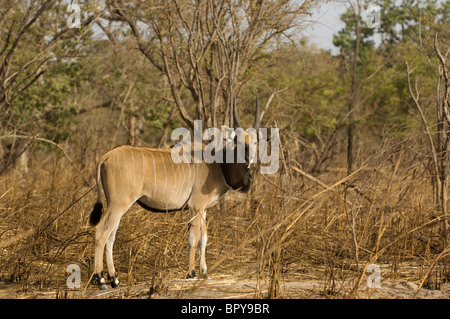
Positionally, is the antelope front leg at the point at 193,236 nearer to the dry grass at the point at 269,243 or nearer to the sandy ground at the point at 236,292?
the dry grass at the point at 269,243

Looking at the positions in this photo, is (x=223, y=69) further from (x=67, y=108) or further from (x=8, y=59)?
(x=67, y=108)

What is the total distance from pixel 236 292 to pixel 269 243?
485 millimetres

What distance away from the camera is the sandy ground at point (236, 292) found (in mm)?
3432

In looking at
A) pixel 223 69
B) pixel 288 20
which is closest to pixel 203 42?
pixel 223 69

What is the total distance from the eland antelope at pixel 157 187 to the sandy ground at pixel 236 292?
0.28 meters

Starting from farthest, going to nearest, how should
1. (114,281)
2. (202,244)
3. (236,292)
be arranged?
(202,244) < (114,281) < (236,292)

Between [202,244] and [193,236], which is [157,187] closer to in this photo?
[193,236]

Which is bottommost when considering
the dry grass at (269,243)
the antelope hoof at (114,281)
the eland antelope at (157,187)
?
the antelope hoof at (114,281)

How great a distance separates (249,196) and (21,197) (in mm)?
2420

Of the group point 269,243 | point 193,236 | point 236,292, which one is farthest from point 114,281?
point 269,243

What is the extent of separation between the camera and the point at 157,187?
4.27m

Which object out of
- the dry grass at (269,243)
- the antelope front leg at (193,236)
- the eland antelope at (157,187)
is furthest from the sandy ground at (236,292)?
the antelope front leg at (193,236)

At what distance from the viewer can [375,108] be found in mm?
14625

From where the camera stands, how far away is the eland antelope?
4008 mm
